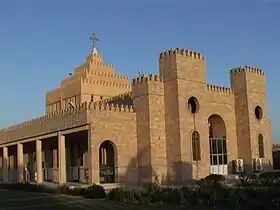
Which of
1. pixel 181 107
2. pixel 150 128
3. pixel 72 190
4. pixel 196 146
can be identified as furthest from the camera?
pixel 196 146

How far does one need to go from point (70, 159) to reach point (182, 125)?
12400 mm

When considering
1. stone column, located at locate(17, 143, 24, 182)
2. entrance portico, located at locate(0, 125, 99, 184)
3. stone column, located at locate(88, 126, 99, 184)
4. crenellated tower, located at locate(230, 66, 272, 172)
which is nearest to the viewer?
stone column, located at locate(88, 126, 99, 184)

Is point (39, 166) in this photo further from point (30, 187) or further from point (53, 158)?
point (30, 187)

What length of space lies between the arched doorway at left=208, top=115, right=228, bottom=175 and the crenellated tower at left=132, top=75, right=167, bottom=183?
643 centimetres

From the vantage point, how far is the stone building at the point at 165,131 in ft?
102

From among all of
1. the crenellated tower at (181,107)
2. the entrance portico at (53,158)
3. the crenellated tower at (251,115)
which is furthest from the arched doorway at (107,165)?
the crenellated tower at (251,115)

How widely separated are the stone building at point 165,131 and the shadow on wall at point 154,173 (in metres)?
0.07

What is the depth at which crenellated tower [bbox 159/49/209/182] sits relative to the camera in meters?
31.3

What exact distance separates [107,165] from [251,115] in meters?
13.8

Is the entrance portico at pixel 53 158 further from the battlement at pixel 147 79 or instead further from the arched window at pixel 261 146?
the arched window at pixel 261 146

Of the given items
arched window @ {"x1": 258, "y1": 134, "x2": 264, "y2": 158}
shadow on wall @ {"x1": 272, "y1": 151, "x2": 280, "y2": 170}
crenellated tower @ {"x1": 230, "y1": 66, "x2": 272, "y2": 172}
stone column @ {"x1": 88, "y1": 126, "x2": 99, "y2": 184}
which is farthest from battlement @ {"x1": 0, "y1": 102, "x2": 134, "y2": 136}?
shadow on wall @ {"x1": 272, "y1": 151, "x2": 280, "y2": 170}

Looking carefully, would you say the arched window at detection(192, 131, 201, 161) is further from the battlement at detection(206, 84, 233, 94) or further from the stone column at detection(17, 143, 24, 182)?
the stone column at detection(17, 143, 24, 182)

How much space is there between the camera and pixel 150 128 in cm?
3136

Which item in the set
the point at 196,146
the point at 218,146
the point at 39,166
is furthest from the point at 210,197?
the point at 39,166
